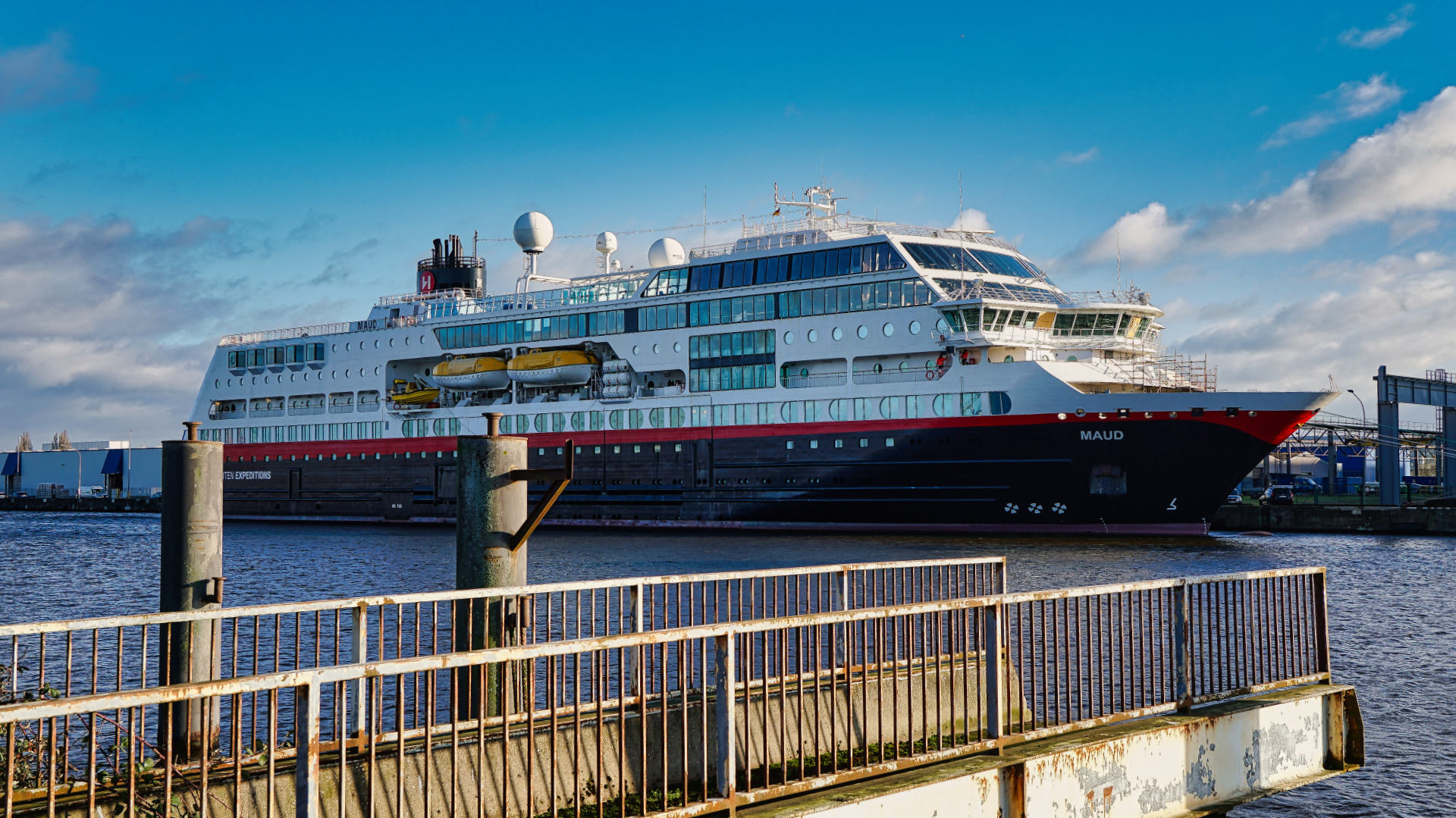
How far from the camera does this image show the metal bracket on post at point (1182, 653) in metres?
9.49

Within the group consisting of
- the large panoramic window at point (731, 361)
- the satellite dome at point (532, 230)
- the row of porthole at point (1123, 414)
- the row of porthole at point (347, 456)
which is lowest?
the row of porthole at point (347, 456)

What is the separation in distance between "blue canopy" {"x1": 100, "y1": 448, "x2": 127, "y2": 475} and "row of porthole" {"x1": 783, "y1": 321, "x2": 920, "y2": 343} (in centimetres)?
10427

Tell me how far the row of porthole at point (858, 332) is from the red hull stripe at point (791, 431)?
12.2 ft

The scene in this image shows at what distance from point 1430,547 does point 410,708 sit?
43.5 meters

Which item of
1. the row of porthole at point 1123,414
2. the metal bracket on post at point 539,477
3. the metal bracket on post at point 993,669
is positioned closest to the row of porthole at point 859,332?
the row of porthole at point 1123,414

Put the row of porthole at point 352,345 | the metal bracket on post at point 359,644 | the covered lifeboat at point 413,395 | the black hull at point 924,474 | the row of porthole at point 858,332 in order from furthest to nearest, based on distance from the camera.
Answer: the row of porthole at point 352,345 < the covered lifeboat at point 413,395 < the row of porthole at point 858,332 < the black hull at point 924,474 < the metal bracket on post at point 359,644

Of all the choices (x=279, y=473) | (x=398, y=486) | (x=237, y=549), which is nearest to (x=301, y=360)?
(x=279, y=473)

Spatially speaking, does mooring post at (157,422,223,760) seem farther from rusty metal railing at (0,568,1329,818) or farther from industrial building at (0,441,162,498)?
industrial building at (0,441,162,498)

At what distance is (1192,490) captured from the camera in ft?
142

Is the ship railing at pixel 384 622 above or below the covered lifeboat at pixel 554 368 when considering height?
below

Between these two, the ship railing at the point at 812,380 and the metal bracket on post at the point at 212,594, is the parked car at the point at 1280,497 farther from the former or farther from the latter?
the metal bracket on post at the point at 212,594

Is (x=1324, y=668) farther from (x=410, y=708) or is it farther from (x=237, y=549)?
(x=237, y=549)

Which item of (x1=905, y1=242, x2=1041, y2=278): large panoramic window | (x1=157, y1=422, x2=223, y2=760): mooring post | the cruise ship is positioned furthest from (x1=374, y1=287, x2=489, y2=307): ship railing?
(x1=157, y1=422, x2=223, y2=760): mooring post

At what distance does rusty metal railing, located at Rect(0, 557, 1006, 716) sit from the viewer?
343 inches
